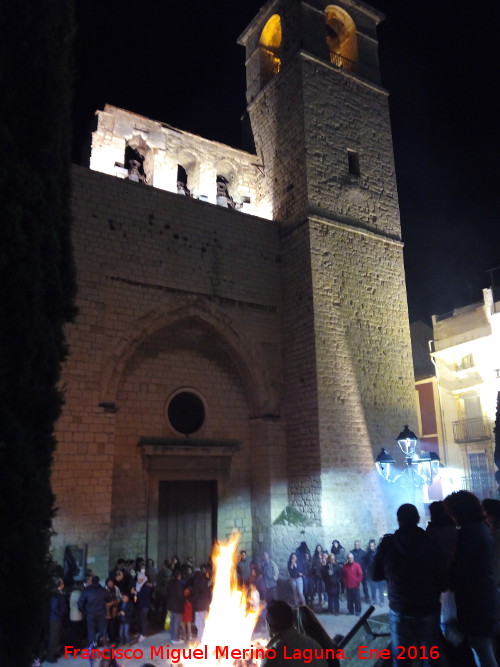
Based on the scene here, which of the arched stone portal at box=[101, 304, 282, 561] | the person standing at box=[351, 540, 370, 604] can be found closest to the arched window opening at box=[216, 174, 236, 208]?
the arched stone portal at box=[101, 304, 282, 561]

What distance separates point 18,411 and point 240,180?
9981 mm

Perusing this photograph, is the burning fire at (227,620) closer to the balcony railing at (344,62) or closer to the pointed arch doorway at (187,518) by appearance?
the pointed arch doorway at (187,518)

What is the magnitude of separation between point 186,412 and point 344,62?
9718mm

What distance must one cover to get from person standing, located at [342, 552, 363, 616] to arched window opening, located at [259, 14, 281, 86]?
11714mm

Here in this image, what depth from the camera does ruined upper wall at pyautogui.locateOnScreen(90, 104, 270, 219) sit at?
37.2 ft

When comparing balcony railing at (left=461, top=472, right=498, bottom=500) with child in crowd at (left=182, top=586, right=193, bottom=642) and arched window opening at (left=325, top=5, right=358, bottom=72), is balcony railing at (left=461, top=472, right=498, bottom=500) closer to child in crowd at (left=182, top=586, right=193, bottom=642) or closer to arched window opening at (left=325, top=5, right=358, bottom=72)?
child in crowd at (left=182, top=586, right=193, bottom=642)

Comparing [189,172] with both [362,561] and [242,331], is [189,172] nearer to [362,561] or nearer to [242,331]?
[242,331]

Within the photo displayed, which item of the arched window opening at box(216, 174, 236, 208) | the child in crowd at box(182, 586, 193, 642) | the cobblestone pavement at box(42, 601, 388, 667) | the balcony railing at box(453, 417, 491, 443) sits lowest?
the cobblestone pavement at box(42, 601, 388, 667)

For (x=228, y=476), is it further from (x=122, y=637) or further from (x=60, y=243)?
(x=60, y=243)

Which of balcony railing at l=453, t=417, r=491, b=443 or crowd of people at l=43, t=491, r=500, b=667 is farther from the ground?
balcony railing at l=453, t=417, r=491, b=443

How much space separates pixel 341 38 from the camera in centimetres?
1429

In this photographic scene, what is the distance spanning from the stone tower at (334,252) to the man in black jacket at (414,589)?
23.0ft

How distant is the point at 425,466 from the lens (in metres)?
8.29

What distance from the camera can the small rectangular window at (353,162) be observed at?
1255cm
